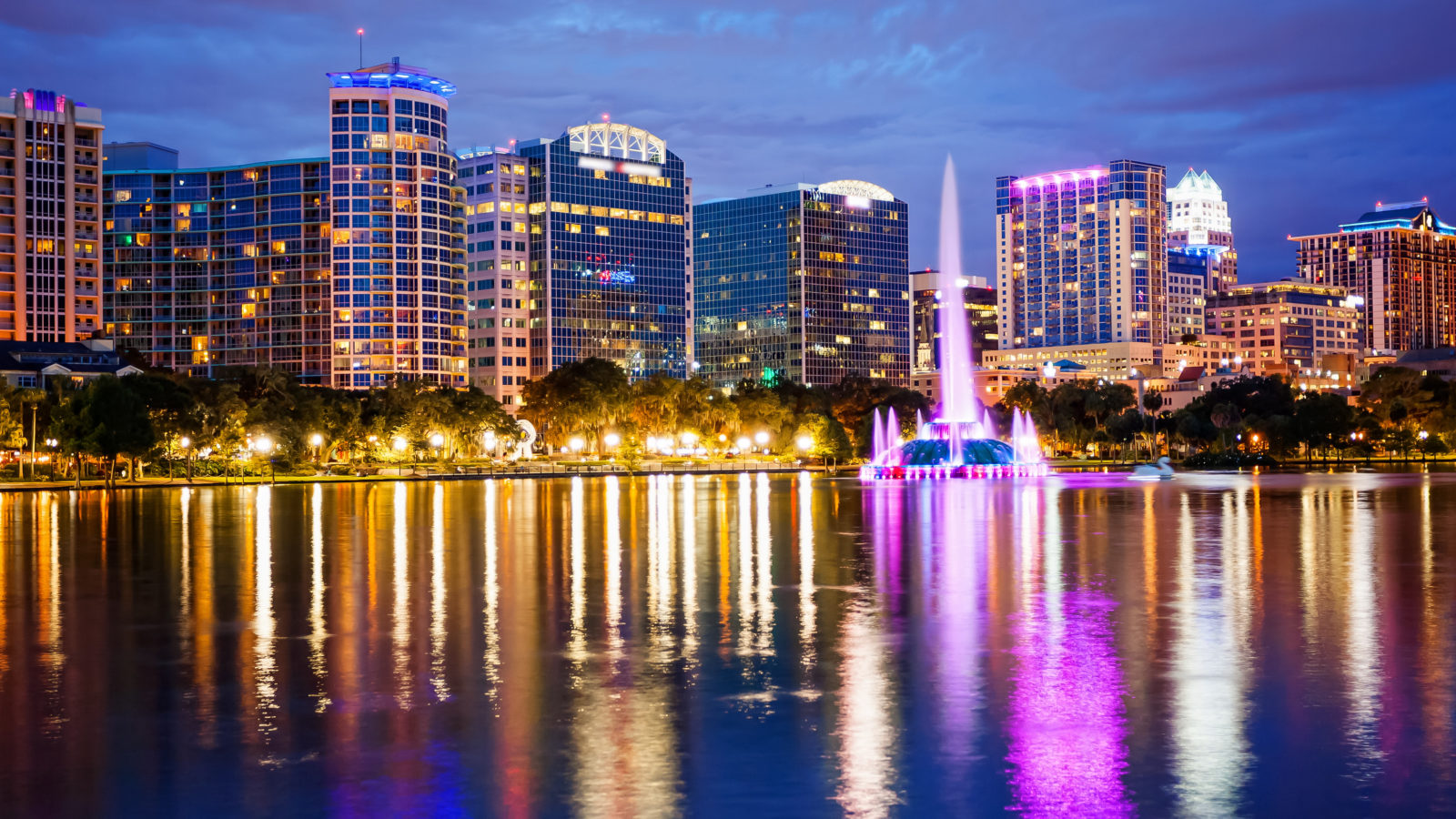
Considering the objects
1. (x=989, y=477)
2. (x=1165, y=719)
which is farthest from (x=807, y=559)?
(x=989, y=477)

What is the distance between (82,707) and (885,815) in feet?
38.4

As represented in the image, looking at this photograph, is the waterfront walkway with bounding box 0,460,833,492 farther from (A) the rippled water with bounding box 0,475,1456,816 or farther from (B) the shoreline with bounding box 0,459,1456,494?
(A) the rippled water with bounding box 0,475,1456,816

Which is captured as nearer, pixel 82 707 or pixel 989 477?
pixel 82 707

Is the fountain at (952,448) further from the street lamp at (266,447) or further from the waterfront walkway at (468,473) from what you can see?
the street lamp at (266,447)

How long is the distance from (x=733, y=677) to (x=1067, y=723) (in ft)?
17.6

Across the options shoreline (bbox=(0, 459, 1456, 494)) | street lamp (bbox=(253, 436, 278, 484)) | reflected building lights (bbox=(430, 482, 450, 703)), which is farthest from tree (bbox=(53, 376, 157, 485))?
reflected building lights (bbox=(430, 482, 450, 703))

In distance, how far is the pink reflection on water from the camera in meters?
13.7

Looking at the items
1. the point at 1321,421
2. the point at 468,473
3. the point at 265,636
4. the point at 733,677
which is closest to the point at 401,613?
the point at 265,636

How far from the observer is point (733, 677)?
20.1 m

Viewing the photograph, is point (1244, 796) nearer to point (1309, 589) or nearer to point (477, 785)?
point (477, 785)

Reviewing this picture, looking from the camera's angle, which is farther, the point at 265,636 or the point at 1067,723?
the point at 265,636

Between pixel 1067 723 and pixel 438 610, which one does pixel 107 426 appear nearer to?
pixel 438 610

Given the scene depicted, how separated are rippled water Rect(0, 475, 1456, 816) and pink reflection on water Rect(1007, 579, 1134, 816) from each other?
67 millimetres

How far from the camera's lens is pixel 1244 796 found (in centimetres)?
1366
